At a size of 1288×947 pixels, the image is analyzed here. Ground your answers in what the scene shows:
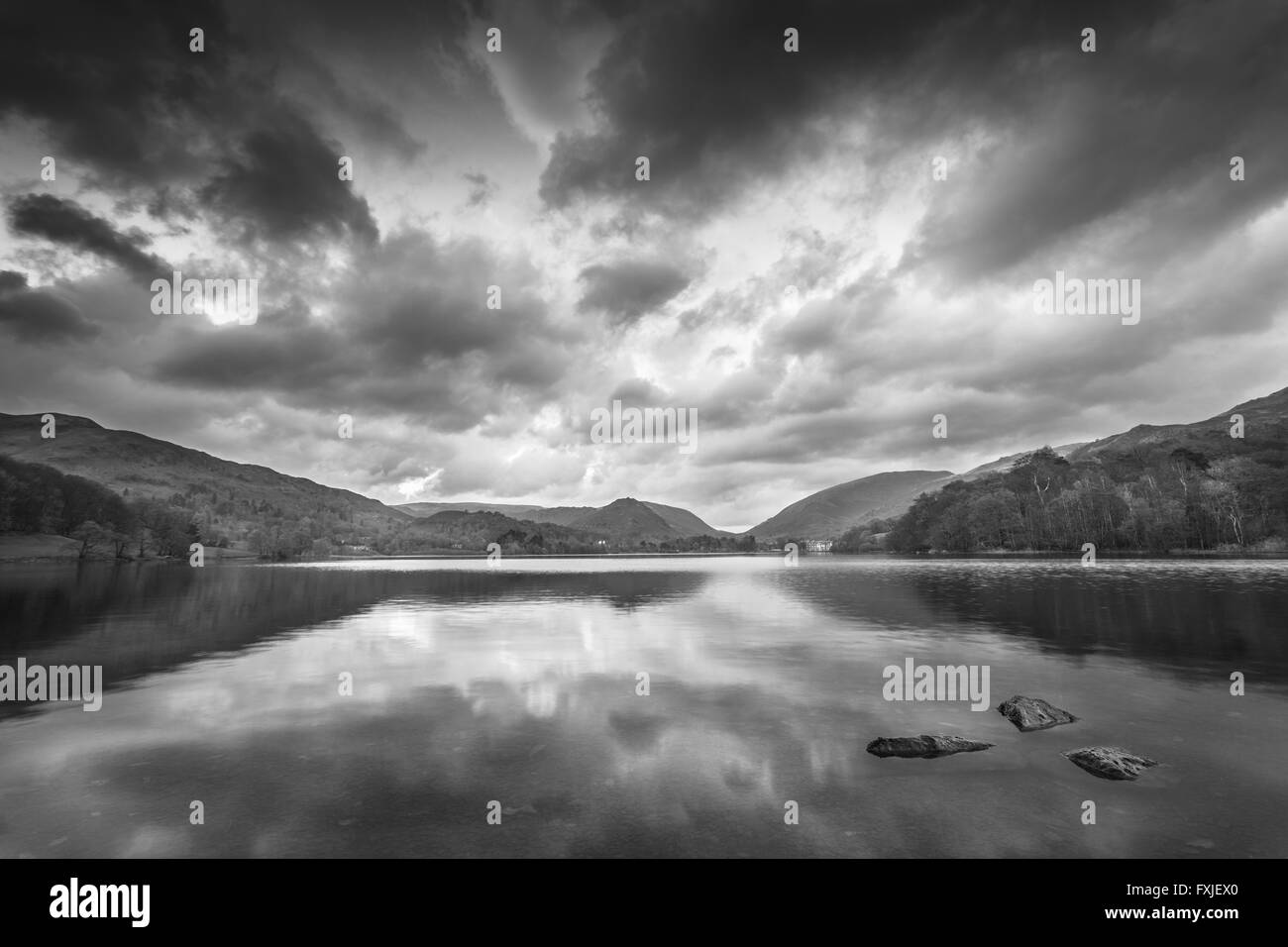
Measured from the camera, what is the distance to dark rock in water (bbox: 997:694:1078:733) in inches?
684

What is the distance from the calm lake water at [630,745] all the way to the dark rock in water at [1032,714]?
1.58 ft

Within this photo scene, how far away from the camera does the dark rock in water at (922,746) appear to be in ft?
48.8

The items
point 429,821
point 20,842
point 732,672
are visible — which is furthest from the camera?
point 732,672

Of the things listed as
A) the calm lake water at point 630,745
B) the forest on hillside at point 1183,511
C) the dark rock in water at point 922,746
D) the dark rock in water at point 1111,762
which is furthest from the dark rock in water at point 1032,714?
the forest on hillside at point 1183,511

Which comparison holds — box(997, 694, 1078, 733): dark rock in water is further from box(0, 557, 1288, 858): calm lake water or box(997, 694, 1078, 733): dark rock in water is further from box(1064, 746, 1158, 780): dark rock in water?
box(1064, 746, 1158, 780): dark rock in water

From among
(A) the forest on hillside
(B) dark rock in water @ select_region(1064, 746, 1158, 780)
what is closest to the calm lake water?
(B) dark rock in water @ select_region(1064, 746, 1158, 780)

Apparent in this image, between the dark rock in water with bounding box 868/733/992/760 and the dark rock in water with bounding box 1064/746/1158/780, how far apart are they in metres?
2.16

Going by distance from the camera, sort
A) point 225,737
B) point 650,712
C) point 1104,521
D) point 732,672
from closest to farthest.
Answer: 1. point 225,737
2. point 650,712
3. point 732,672
4. point 1104,521

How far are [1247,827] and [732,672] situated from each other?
54.6 feet

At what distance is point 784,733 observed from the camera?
16.6m

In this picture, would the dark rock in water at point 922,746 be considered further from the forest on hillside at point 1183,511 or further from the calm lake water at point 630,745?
the forest on hillside at point 1183,511

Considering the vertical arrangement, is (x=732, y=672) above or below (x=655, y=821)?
below
